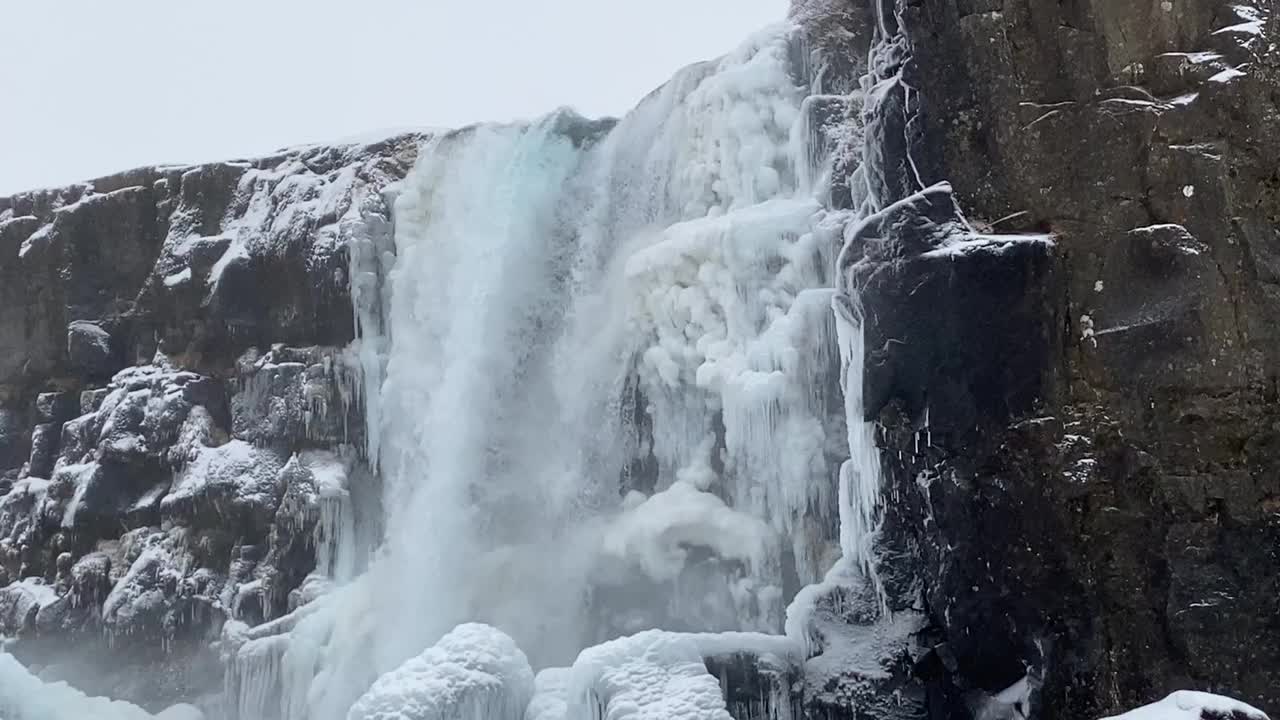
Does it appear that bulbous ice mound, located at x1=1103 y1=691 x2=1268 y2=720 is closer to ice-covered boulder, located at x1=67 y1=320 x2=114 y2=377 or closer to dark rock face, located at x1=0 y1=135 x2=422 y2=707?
dark rock face, located at x1=0 y1=135 x2=422 y2=707

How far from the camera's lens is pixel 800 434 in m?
8.89

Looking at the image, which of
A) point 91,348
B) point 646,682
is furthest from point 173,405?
point 646,682

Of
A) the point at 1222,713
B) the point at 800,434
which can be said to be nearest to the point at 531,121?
the point at 800,434

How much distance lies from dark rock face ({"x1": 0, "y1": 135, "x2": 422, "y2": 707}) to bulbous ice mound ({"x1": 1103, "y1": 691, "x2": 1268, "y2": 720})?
29.7ft

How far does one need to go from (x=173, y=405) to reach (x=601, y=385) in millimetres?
5548

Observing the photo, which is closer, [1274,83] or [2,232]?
[1274,83]

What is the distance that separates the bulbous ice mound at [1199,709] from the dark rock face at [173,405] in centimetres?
906

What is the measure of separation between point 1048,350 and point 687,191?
493 centimetres

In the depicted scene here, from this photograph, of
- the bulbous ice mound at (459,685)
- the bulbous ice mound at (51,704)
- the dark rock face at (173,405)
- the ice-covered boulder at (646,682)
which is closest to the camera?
the ice-covered boulder at (646,682)

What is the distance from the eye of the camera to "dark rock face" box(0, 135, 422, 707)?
12.0m

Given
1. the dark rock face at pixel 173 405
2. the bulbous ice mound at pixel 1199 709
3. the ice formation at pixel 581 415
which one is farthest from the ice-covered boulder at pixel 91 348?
the bulbous ice mound at pixel 1199 709

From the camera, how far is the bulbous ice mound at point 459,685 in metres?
7.32

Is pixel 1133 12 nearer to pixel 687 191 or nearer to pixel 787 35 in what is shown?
pixel 787 35

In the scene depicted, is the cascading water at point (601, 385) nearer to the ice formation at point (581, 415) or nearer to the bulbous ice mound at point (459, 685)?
the ice formation at point (581, 415)
